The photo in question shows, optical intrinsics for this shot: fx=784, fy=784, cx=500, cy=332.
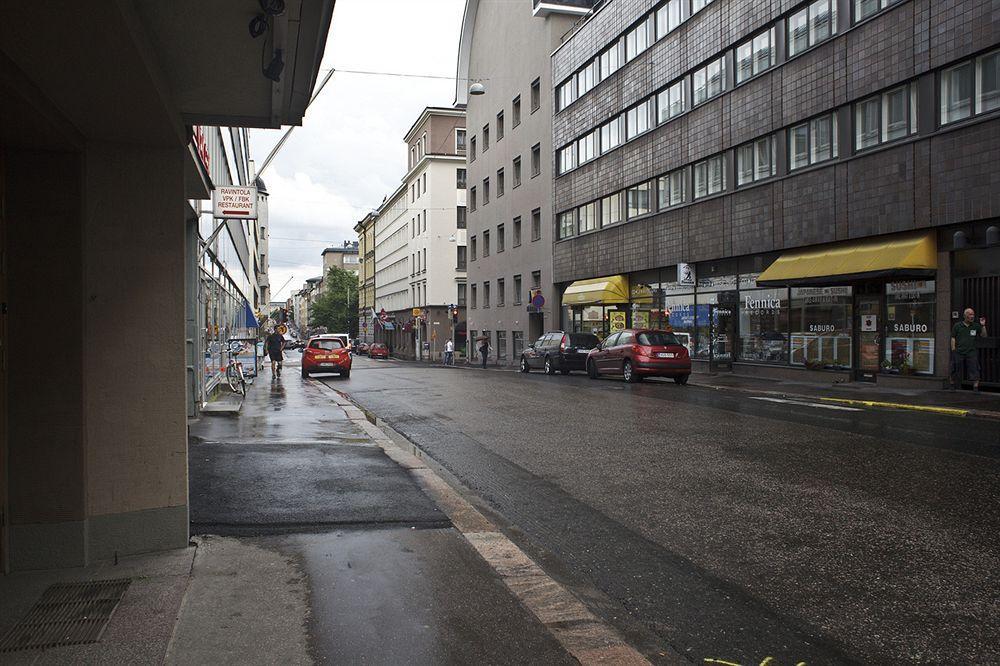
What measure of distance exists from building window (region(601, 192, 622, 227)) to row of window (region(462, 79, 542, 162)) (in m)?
9.66

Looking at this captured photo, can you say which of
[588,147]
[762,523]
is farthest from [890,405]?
[588,147]

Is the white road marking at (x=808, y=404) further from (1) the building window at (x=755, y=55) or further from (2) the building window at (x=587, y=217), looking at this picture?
(2) the building window at (x=587, y=217)

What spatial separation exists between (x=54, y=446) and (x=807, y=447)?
A: 26.3 ft

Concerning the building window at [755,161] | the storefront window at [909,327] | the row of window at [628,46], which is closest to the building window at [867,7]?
the building window at [755,161]

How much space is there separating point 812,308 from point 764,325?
7.69 ft

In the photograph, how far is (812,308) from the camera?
72.2 ft

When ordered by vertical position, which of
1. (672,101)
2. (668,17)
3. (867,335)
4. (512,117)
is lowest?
(867,335)

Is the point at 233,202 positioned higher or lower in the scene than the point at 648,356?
higher

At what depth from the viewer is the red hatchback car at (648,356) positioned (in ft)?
70.8

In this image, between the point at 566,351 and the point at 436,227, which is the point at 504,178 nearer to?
the point at 436,227

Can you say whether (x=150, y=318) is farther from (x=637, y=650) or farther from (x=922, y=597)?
(x=922, y=597)

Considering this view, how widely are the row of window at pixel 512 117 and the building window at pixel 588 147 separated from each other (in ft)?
19.2

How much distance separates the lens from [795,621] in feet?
13.0

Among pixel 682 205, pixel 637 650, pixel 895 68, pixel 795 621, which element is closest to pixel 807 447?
pixel 795 621
